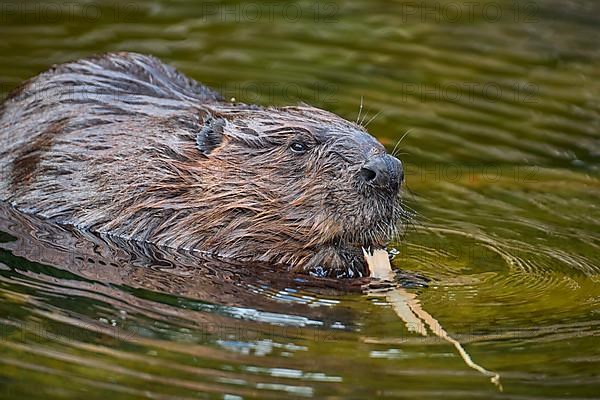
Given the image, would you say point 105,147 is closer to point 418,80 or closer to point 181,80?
point 181,80

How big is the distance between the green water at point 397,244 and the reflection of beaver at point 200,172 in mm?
245

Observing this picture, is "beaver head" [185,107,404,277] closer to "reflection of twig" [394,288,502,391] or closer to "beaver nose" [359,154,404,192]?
"beaver nose" [359,154,404,192]

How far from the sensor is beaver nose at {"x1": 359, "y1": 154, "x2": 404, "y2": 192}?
492 cm

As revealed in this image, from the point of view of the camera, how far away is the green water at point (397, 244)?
414cm

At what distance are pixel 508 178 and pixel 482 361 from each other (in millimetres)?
2602

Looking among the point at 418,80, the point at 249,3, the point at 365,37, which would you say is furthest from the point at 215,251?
the point at 249,3

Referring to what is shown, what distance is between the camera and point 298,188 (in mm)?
5168

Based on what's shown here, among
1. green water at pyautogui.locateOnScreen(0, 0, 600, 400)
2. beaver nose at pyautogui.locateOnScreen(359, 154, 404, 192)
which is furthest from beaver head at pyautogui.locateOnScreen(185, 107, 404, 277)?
green water at pyautogui.locateOnScreen(0, 0, 600, 400)

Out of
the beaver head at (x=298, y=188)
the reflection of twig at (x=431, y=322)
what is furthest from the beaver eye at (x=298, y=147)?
the reflection of twig at (x=431, y=322)

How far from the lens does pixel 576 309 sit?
4938mm

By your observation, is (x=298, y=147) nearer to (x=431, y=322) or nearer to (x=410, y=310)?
(x=410, y=310)

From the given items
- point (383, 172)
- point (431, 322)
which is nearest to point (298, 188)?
point (383, 172)

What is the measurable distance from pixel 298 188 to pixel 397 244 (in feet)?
2.20

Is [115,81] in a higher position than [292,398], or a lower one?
higher
